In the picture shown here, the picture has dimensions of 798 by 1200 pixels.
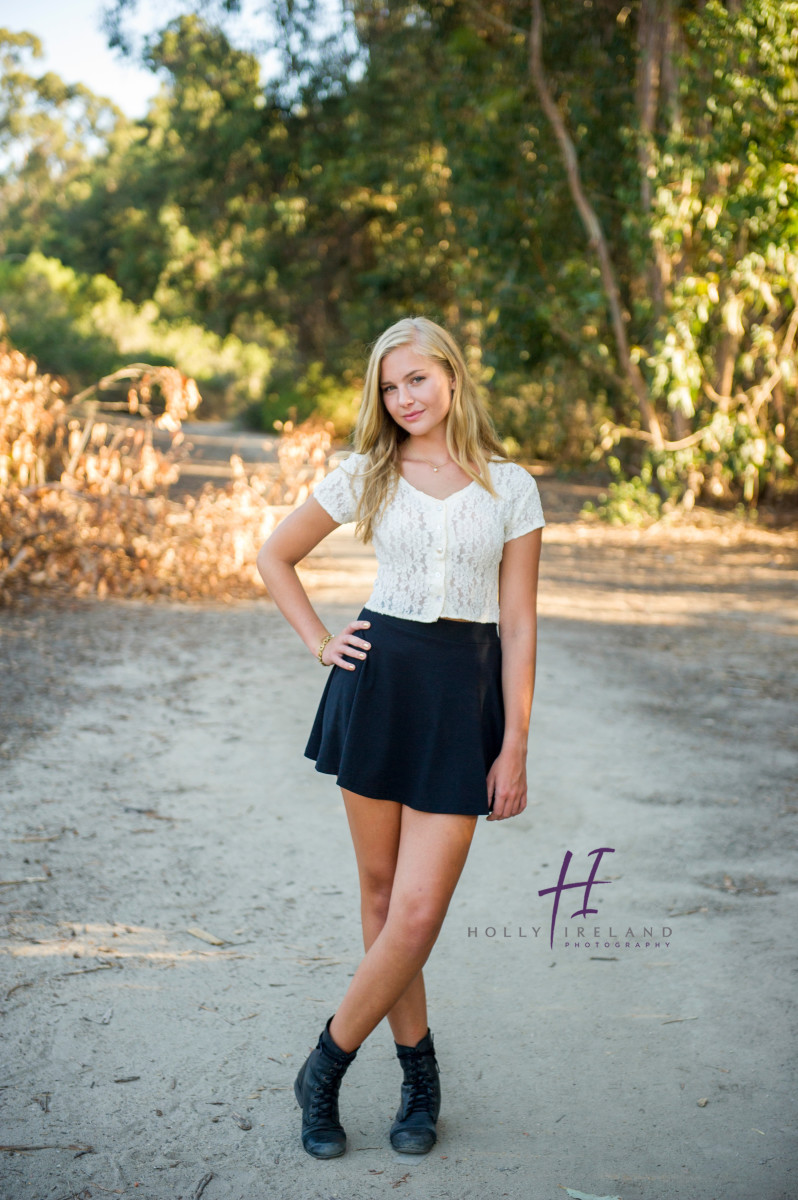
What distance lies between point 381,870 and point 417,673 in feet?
1.65

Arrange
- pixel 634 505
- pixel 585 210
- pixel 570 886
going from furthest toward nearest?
pixel 634 505, pixel 585 210, pixel 570 886

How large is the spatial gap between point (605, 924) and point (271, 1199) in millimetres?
1661

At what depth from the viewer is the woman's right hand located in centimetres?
243

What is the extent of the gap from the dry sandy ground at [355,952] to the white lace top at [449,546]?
1297 millimetres

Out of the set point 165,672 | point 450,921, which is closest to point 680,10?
point 165,672

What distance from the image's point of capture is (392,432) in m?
2.61

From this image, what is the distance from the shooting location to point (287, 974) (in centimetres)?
330

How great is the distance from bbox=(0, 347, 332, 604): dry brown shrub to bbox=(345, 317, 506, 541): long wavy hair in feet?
17.8

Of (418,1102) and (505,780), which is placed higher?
(505,780)

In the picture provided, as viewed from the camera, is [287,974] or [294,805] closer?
[287,974]

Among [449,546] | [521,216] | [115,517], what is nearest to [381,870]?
[449,546]

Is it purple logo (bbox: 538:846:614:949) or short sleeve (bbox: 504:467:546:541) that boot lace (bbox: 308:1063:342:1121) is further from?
short sleeve (bbox: 504:467:546:541)

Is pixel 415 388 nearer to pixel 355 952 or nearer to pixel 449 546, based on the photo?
pixel 449 546

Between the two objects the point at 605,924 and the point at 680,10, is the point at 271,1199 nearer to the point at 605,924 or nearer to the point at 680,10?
the point at 605,924
